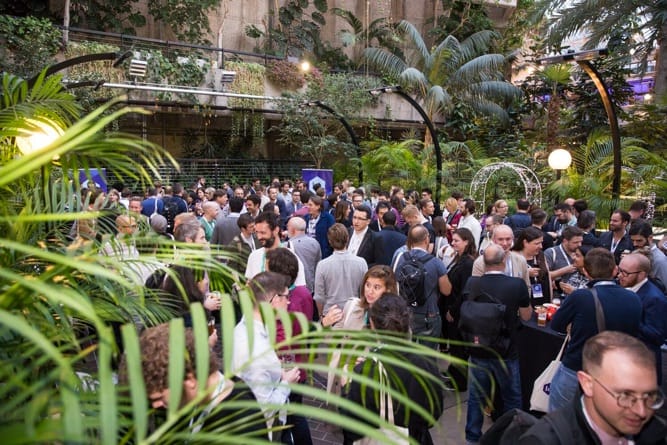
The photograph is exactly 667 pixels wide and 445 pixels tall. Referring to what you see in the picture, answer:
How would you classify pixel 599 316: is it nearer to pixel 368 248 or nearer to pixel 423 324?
pixel 423 324

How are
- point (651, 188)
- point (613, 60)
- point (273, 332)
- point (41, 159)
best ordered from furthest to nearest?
point (613, 60), point (651, 188), point (273, 332), point (41, 159)

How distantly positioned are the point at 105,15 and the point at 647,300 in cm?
2194

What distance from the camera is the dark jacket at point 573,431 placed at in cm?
206

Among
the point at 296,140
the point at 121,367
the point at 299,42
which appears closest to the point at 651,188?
the point at 121,367

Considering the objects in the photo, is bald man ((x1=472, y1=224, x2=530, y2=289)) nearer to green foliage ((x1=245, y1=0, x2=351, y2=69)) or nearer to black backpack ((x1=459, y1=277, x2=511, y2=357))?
black backpack ((x1=459, y1=277, x2=511, y2=357))

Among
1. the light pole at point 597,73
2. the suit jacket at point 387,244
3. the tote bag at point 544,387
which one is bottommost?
the tote bag at point 544,387

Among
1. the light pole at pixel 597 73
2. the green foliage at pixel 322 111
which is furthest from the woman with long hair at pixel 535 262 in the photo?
the green foliage at pixel 322 111

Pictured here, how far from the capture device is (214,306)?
A: 3957 millimetres

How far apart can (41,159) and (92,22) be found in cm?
2174

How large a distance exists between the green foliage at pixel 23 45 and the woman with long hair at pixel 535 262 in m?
14.3

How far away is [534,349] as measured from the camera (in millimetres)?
4855

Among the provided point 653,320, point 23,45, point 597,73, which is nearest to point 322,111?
point 23,45

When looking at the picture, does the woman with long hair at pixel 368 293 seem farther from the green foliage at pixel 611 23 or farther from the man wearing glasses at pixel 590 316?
the green foliage at pixel 611 23

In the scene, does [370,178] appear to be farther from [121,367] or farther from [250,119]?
[121,367]
